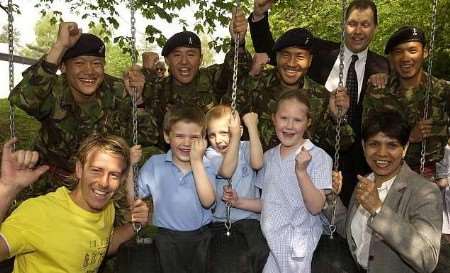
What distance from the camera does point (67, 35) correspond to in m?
2.93

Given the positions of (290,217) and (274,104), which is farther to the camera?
(274,104)

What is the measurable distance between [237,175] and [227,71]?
1027 mm

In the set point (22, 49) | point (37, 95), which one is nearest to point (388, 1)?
point (37, 95)

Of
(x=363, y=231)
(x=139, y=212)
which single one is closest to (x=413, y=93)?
(x=363, y=231)

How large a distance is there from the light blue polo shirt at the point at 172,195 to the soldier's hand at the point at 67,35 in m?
0.84

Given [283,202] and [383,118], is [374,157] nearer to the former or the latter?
[383,118]

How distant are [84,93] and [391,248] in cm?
193

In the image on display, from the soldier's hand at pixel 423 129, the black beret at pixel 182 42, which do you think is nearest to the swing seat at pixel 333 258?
the soldier's hand at pixel 423 129

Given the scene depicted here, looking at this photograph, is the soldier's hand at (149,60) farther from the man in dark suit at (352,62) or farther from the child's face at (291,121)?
the child's face at (291,121)

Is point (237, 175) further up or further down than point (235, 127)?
further down

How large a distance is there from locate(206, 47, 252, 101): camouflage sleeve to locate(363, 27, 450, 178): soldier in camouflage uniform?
83 centimetres

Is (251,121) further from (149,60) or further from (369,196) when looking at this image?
(149,60)

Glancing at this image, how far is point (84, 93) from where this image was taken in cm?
318

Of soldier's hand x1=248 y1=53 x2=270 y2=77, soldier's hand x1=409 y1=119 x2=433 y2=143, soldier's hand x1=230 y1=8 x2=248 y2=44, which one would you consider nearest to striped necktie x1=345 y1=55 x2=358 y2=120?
soldier's hand x1=409 y1=119 x2=433 y2=143
